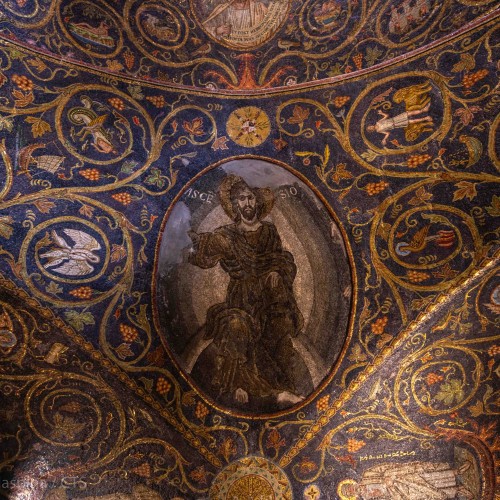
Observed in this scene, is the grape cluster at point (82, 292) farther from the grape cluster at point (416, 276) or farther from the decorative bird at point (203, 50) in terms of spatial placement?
the grape cluster at point (416, 276)

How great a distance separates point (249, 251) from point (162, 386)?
189 cm

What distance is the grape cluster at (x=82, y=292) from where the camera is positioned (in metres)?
7.08

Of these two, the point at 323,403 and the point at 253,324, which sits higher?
the point at 253,324

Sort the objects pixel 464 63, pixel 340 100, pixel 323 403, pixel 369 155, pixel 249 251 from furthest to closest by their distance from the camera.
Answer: pixel 249 251
pixel 323 403
pixel 369 155
pixel 340 100
pixel 464 63

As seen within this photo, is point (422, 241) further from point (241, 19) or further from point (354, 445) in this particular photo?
point (241, 19)

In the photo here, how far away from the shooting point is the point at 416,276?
7.11 m

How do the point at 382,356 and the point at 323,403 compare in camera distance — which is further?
the point at 323,403

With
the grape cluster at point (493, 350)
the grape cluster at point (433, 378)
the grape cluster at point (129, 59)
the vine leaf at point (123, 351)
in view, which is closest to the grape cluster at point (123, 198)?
the grape cluster at point (129, 59)

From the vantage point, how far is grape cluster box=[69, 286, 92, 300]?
23.2 feet

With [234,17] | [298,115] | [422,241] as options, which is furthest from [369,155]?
[234,17]

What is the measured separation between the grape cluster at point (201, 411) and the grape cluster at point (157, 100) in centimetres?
348

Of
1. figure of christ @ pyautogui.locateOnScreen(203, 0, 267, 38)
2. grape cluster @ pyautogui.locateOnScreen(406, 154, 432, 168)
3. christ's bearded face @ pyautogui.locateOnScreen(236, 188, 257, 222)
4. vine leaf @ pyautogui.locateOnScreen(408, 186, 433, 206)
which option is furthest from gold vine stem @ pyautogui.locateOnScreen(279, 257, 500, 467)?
figure of christ @ pyautogui.locateOnScreen(203, 0, 267, 38)

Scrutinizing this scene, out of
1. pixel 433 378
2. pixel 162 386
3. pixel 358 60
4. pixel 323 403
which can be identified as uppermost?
pixel 358 60

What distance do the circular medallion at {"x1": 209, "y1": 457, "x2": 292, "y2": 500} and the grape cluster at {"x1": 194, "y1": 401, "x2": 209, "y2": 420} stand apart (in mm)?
656
